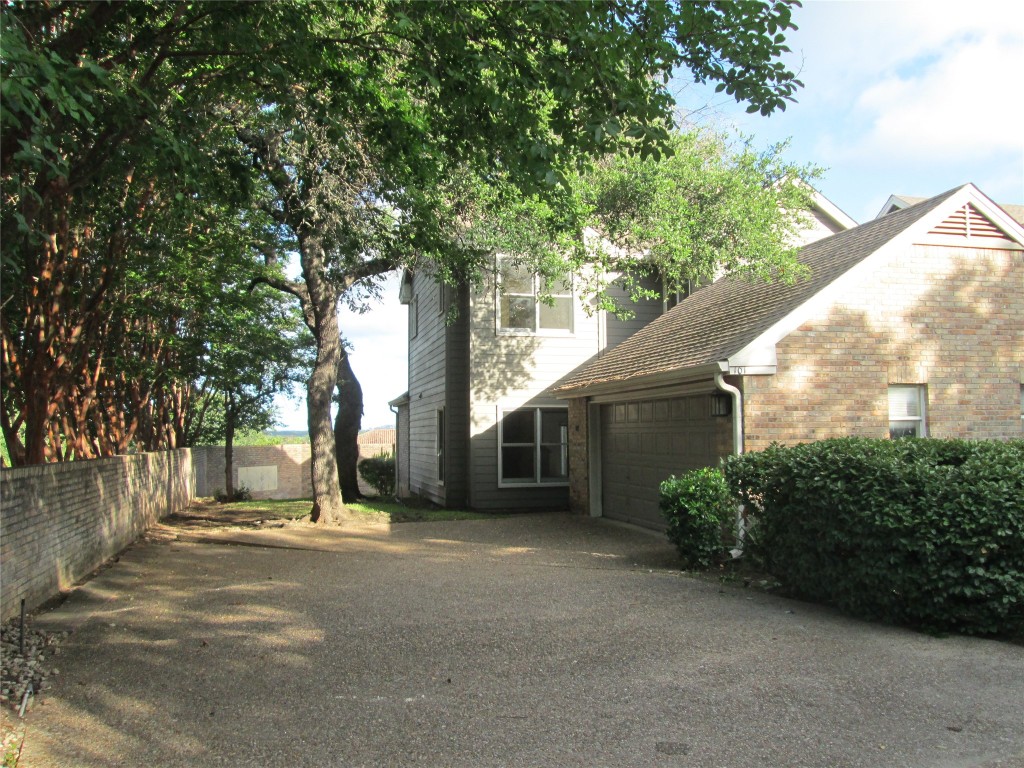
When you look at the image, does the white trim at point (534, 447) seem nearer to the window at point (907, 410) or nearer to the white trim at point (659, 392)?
the white trim at point (659, 392)

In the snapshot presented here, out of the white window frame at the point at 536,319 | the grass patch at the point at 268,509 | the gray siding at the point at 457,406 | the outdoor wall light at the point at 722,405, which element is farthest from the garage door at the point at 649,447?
the grass patch at the point at 268,509

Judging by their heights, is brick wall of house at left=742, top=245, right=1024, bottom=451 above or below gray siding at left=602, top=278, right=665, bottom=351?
below

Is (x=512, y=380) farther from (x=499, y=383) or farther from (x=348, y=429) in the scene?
(x=348, y=429)

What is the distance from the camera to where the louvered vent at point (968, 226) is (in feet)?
39.5

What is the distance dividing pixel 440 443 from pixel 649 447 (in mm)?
7444

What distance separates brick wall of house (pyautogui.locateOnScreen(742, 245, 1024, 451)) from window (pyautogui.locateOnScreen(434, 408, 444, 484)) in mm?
10221

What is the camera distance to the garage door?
12246 mm

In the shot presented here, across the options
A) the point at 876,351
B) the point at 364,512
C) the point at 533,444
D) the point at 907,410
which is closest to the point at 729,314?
the point at 876,351

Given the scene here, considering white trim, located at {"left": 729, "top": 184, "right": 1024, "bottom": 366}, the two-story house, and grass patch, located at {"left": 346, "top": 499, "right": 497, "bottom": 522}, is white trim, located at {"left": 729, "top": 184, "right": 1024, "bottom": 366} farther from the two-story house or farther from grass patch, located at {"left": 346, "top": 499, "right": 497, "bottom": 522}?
grass patch, located at {"left": 346, "top": 499, "right": 497, "bottom": 522}

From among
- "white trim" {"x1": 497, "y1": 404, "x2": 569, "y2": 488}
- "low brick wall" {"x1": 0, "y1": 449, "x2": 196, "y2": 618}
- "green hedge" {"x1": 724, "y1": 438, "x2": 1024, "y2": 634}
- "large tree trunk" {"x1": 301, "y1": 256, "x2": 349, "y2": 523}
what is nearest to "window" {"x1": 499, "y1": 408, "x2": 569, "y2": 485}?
"white trim" {"x1": 497, "y1": 404, "x2": 569, "y2": 488}

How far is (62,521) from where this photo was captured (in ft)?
30.6

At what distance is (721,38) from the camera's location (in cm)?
673

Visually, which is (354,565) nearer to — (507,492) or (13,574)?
(13,574)

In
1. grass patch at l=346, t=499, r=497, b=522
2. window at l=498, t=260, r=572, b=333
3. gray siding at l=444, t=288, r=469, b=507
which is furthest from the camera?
gray siding at l=444, t=288, r=469, b=507
